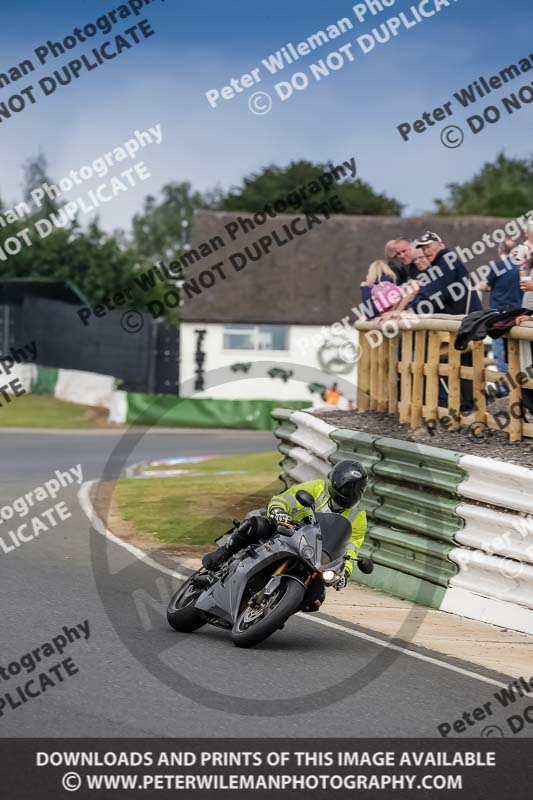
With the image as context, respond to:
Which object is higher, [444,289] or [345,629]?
[444,289]

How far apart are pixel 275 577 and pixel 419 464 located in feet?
10.7

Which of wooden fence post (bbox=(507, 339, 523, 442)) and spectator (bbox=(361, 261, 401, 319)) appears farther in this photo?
spectator (bbox=(361, 261, 401, 319))

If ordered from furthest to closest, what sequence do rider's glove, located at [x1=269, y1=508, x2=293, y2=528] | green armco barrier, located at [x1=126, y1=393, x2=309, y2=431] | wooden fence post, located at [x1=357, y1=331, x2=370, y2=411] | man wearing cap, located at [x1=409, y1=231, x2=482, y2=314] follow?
green armco barrier, located at [x1=126, y1=393, x2=309, y2=431] → wooden fence post, located at [x1=357, y1=331, x2=370, y2=411] → man wearing cap, located at [x1=409, y1=231, x2=482, y2=314] → rider's glove, located at [x1=269, y1=508, x2=293, y2=528]

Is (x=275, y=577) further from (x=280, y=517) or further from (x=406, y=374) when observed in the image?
(x=406, y=374)

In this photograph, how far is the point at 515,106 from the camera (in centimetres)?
2575

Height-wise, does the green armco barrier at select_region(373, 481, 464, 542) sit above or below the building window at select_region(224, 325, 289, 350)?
below

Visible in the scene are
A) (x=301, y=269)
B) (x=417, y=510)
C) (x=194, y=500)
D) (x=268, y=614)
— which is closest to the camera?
(x=268, y=614)

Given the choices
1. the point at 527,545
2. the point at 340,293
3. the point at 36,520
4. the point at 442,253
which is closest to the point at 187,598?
the point at 527,545

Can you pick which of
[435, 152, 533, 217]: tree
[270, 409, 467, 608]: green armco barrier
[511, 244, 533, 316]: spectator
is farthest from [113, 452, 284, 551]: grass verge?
[435, 152, 533, 217]: tree

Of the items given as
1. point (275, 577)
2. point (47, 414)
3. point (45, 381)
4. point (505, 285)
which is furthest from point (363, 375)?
point (45, 381)

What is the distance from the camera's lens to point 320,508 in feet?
29.0

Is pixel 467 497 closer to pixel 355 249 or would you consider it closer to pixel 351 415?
pixel 351 415

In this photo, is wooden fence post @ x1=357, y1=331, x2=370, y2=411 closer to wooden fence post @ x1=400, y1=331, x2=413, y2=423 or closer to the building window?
wooden fence post @ x1=400, y1=331, x2=413, y2=423

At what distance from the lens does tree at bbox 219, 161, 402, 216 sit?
6988 cm
